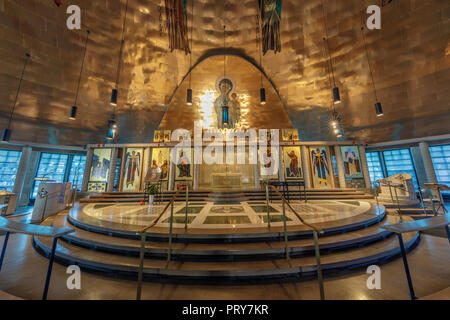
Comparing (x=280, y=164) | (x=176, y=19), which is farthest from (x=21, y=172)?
(x=280, y=164)

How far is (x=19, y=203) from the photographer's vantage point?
9016 mm

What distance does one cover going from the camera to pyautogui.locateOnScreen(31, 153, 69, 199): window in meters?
9.96

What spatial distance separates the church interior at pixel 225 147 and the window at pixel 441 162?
6 centimetres

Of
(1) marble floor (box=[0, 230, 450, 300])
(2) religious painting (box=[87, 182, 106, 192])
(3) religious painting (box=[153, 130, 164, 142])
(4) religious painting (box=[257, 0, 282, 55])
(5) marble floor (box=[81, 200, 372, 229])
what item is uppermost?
(4) religious painting (box=[257, 0, 282, 55])

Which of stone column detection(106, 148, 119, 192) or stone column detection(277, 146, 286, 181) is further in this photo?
stone column detection(277, 146, 286, 181)

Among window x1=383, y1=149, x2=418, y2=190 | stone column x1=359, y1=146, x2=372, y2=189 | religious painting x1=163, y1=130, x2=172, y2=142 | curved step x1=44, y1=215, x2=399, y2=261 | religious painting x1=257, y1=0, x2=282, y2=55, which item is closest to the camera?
curved step x1=44, y1=215, x2=399, y2=261

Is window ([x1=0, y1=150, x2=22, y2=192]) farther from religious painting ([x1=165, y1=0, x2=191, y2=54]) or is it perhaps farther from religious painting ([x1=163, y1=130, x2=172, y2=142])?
religious painting ([x1=165, y1=0, x2=191, y2=54])

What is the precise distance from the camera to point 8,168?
8.91 meters

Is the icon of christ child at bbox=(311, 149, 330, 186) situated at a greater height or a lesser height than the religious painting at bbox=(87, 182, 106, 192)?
greater

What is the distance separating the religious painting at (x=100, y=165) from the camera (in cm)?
976

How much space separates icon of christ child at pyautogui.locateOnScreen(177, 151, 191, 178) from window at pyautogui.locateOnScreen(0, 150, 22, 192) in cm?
919

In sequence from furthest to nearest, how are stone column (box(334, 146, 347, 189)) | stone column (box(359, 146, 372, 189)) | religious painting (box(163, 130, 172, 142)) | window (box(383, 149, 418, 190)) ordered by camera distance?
1. religious painting (box(163, 130, 172, 142))
2. window (box(383, 149, 418, 190))
3. stone column (box(334, 146, 347, 189))
4. stone column (box(359, 146, 372, 189))

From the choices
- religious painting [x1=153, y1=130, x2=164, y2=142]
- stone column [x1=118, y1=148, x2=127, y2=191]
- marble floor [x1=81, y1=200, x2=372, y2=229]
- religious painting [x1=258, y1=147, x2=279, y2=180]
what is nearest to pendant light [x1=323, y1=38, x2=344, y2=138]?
religious painting [x1=258, y1=147, x2=279, y2=180]

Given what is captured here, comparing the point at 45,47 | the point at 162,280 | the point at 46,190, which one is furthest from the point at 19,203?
the point at 162,280
